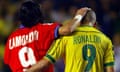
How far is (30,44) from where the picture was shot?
5203 mm

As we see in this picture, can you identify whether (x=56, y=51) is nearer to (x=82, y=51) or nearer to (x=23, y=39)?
(x=82, y=51)

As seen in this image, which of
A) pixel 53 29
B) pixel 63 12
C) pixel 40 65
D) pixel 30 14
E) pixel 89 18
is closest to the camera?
pixel 40 65

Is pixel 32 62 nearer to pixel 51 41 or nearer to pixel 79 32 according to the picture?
pixel 51 41

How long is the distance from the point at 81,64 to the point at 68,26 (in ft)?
1.20

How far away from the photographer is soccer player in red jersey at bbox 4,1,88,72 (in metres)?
5.17

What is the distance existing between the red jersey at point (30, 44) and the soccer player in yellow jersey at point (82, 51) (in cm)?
23

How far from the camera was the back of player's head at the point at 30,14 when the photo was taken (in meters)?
5.25

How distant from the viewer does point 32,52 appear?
5.20m

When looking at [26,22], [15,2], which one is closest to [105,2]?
[15,2]

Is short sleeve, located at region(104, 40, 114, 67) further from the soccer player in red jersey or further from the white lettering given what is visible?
the white lettering

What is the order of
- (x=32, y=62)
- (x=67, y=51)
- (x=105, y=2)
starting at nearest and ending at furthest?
(x=67, y=51) → (x=32, y=62) → (x=105, y=2)

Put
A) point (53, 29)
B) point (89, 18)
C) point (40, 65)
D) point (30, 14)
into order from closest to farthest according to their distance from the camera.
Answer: point (40, 65)
point (89, 18)
point (53, 29)
point (30, 14)

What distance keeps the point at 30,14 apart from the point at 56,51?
57cm

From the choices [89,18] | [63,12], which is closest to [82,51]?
[89,18]
